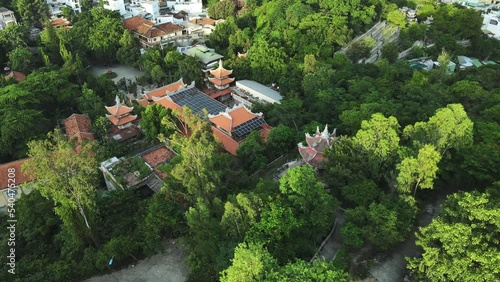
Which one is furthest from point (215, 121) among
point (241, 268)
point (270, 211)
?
point (241, 268)

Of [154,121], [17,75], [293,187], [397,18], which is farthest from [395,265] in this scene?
[17,75]

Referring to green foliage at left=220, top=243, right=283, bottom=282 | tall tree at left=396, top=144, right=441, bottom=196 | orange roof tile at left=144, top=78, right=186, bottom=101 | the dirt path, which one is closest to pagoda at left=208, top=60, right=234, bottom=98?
orange roof tile at left=144, top=78, right=186, bottom=101

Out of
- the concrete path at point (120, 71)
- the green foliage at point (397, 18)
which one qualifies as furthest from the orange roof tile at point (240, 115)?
the green foliage at point (397, 18)

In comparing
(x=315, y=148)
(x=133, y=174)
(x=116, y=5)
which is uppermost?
(x=315, y=148)

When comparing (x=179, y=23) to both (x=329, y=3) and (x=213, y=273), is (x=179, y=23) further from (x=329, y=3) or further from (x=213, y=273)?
(x=213, y=273)

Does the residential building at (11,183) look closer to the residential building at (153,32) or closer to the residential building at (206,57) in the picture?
the residential building at (206,57)

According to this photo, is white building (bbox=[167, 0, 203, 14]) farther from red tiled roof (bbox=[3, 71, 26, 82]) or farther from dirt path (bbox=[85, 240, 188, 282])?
dirt path (bbox=[85, 240, 188, 282])

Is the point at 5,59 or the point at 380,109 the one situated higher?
the point at 380,109

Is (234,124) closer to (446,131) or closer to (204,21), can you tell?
(446,131)
